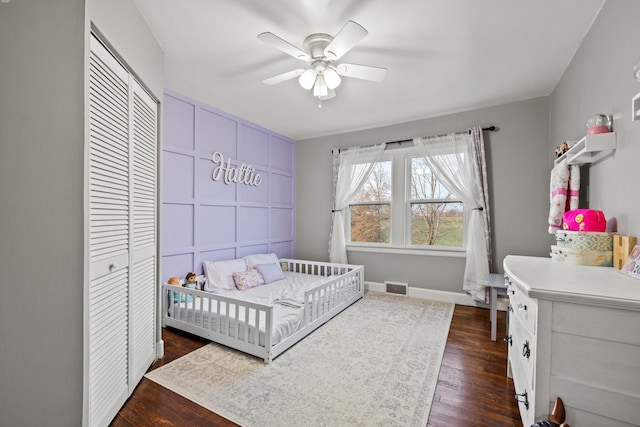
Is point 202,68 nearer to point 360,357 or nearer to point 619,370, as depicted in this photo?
point 360,357

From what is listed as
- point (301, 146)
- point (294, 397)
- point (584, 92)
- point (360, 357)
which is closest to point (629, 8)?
point (584, 92)

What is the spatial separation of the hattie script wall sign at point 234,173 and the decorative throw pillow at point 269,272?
1.15 m

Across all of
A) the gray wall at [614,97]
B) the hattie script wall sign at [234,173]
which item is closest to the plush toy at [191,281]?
the hattie script wall sign at [234,173]

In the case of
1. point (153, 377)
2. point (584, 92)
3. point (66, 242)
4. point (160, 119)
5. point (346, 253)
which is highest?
point (584, 92)

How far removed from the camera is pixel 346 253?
161 inches

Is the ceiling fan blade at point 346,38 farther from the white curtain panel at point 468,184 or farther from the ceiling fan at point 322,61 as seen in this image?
the white curtain panel at point 468,184

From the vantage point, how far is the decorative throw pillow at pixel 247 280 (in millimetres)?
3068

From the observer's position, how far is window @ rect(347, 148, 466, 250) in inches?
138

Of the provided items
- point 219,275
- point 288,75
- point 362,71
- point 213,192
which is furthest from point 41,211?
point 213,192

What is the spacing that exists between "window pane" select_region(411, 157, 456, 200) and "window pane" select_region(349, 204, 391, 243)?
449 millimetres

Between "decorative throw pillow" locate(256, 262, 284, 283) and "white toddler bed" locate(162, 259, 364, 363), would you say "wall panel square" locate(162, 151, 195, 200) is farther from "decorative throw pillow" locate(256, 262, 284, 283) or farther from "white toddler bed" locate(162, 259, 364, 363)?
"decorative throw pillow" locate(256, 262, 284, 283)

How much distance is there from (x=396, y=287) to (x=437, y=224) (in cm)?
103

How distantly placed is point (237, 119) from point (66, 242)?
2813 millimetres

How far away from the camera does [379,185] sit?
3934 mm
